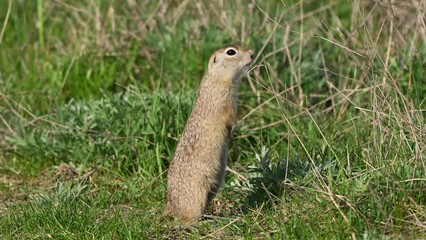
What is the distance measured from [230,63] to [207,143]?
1.74 feet

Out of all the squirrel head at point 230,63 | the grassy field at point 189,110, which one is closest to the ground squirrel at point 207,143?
the squirrel head at point 230,63

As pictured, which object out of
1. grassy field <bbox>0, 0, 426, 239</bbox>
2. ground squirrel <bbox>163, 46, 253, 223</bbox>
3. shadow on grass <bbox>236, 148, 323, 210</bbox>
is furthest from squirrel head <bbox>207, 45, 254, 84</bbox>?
shadow on grass <bbox>236, 148, 323, 210</bbox>

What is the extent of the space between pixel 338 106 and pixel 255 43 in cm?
103

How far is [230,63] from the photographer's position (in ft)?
18.3

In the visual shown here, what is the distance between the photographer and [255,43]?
24.6 feet

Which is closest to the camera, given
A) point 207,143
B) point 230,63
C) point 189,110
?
A: point 207,143

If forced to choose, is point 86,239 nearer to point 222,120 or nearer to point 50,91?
point 222,120

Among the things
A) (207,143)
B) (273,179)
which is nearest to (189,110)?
(207,143)

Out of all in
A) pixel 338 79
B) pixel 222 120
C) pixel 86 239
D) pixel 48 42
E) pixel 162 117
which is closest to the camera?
pixel 86 239

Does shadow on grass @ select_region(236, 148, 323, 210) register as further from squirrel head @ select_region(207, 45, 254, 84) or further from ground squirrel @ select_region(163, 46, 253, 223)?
squirrel head @ select_region(207, 45, 254, 84)

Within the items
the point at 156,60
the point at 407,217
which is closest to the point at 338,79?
the point at 156,60

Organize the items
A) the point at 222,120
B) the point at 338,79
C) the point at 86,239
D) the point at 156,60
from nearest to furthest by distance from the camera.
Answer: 1. the point at 86,239
2. the point at 222,120
3. the point at 338,79
4. the point at 156,60

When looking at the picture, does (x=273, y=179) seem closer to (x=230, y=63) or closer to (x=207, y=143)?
(x=207, y=143)

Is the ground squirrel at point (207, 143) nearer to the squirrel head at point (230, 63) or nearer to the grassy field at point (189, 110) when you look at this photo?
the squirrel head at point (230, 63)
